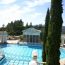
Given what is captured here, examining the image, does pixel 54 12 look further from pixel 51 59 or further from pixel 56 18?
pixel 51 59

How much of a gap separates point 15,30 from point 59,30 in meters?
49.0

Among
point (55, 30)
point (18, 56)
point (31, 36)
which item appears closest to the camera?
point (55, 30)

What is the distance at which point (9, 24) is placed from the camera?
6412 cm

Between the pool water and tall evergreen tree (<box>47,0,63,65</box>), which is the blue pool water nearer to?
the pool water

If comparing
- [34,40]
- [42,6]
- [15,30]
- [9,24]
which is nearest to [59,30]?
[42,6]

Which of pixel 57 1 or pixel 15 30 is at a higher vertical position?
pixel 57 1

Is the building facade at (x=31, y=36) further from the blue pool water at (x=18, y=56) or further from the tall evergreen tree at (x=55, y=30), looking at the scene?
the tall evergreen tree at (x=55, y=30)

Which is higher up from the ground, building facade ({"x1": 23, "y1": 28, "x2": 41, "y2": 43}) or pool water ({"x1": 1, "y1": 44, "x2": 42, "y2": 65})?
building facade ({"x1": 23, "y1": 28, "x2": 41, "y2": 43})

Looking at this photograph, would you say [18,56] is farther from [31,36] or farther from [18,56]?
[31,36]

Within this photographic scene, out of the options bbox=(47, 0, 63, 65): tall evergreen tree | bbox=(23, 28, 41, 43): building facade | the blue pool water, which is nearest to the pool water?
the blue pool water

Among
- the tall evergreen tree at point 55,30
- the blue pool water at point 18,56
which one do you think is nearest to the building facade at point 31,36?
the blue pool water at point 18,56

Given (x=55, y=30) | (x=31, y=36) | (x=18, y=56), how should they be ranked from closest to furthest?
(x=55, y=30)
(x=18, y=56)
(x=31, y=36)

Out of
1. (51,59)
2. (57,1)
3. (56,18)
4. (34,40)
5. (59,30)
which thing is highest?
(57,1)

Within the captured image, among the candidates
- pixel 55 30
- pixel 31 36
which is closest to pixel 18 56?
pixel 31 36
